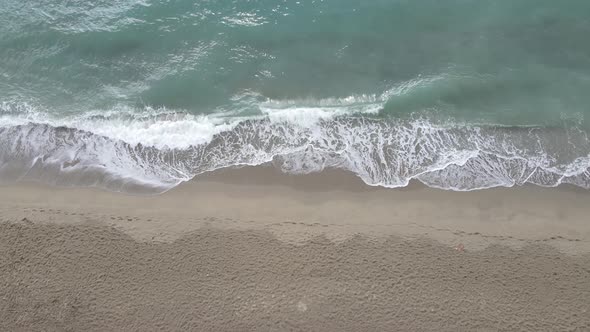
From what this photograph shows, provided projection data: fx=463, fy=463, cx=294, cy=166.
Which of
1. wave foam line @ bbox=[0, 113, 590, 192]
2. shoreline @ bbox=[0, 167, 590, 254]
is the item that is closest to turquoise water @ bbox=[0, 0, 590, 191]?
wave foam line @ bbox=[0, 113, 590, 192]

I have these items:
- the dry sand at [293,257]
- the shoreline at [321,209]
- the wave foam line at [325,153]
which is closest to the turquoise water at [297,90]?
the wave foam line at [325,153]

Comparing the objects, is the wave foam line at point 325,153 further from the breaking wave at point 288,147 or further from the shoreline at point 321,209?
the shoreline at point 321,209

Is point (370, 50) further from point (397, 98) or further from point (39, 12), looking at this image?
point (39, 12)

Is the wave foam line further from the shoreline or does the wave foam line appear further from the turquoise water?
the shoreline

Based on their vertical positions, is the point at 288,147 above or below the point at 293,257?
above

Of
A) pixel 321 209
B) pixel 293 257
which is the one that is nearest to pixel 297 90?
pixel 321 209

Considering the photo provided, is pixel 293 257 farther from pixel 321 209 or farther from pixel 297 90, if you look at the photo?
pixel 297 90

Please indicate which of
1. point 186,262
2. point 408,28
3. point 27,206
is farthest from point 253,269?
point 408,28
